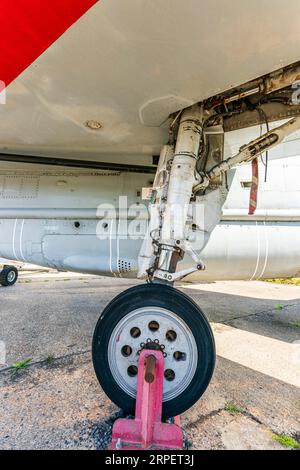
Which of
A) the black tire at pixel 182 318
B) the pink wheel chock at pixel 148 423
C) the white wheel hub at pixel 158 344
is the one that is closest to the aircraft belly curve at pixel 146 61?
the black tire at pixel 182 318

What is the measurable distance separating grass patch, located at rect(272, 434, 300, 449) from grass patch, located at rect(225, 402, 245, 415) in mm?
244

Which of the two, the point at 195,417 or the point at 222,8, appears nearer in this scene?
the point at 222,8

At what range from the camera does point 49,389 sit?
1858 mm

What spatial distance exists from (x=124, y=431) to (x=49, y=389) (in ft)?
2.40

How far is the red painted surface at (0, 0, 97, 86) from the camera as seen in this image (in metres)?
1.02

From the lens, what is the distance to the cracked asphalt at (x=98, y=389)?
145cm

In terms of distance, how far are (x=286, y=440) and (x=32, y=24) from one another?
2213mm

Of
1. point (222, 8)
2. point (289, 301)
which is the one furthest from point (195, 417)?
point (289, 301)

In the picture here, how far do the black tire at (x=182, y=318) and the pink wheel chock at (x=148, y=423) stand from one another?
0.09 meters

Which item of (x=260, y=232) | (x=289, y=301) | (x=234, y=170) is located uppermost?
(x=234, y=170)

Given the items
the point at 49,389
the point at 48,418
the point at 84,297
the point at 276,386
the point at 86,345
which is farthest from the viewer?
the point at 84,297

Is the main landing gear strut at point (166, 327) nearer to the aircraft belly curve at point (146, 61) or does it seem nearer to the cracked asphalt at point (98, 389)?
the cracked asphalt at point (98, 389)

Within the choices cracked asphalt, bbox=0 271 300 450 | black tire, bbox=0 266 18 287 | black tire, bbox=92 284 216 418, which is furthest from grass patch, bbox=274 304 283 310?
black tire, bbox=0 266 18 287
